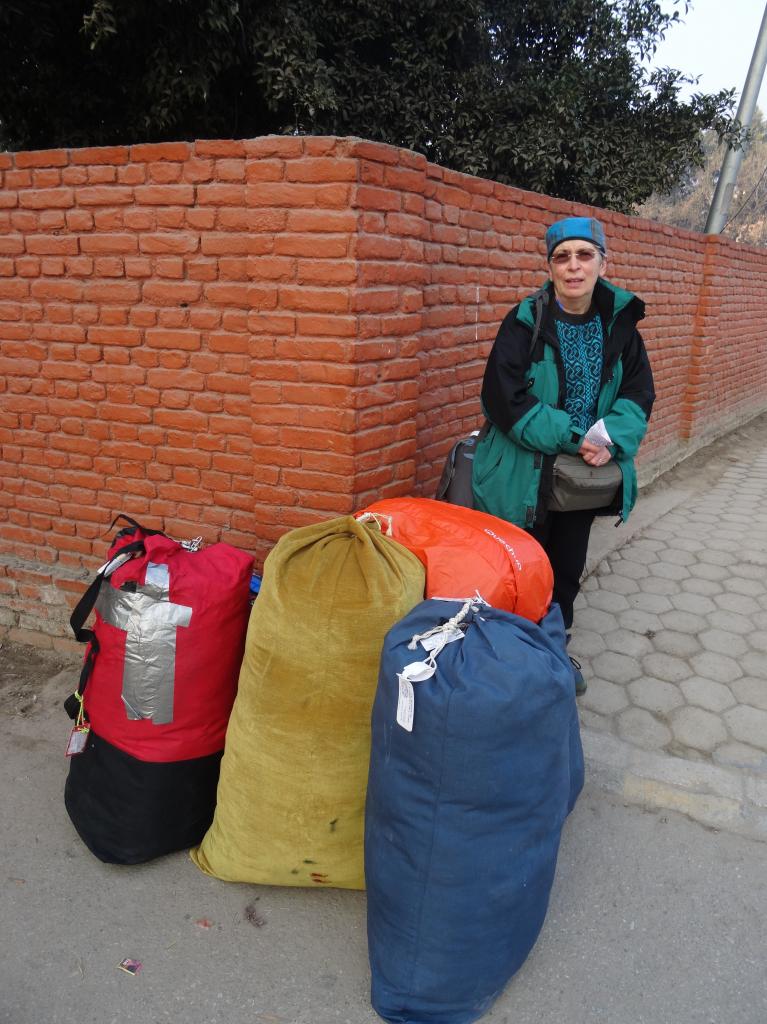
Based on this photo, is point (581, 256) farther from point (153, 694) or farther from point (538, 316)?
point (153, 694)

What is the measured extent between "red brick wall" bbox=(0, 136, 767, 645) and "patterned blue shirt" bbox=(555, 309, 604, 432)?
565 millimetres

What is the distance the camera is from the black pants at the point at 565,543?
288 cm

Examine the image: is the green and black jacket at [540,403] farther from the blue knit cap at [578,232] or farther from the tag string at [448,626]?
the tag string at [448,626]

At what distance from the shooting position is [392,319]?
262 centimetres

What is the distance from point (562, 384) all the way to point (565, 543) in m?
0.67

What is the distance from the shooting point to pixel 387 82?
6.23 metres

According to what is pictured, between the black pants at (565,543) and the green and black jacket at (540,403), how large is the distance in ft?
0.56

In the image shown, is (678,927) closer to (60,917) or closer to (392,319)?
(60,917)

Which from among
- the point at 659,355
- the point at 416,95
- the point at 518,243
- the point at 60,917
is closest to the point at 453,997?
the point at 60,917

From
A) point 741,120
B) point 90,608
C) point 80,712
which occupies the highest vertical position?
point 741,120

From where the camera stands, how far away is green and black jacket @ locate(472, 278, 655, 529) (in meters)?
2.54

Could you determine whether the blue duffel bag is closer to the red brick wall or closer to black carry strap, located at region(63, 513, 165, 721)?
black carry strap, located at region(63, 513, 165, 721)

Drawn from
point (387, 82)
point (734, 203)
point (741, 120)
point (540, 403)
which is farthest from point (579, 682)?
point (734, 203)

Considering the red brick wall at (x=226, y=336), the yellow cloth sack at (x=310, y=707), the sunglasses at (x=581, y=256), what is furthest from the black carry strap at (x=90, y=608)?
the sunglasses at (x=581, y=256)
